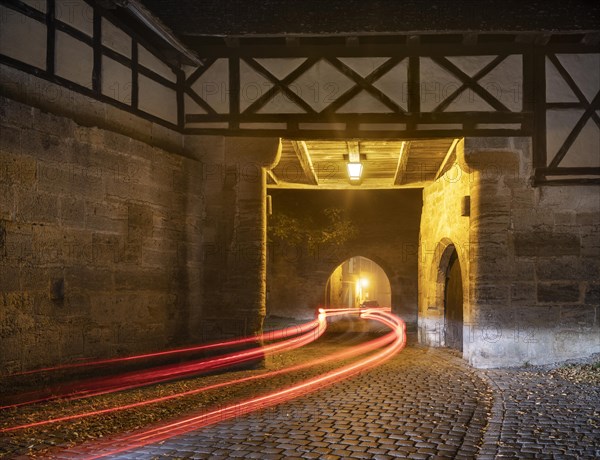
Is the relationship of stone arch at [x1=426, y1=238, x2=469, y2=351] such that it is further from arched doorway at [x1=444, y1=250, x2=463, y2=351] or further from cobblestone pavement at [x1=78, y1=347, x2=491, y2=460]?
cobblestone pavement at [x1=78, y1=347, x2=491, y2=460]

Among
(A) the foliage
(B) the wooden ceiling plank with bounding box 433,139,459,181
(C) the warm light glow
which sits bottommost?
(A) the foliage

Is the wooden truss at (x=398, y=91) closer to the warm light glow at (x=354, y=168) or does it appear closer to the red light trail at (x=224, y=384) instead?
the warm light glow at (x=354, y=168)

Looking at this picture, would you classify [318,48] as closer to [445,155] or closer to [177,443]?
[445,155]

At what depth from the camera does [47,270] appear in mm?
6500

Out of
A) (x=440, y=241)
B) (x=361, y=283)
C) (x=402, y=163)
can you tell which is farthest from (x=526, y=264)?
(x=361, y=283)

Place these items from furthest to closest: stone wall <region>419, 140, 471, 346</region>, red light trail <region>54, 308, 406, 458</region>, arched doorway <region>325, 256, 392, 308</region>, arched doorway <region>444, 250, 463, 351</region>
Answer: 1. arched doorway <region>325, 256, 392, 308</region>
2. arched doorway <region>444, 250, 463, 351</region>
3. stone wall <region>419, 140, 471, 346</region>
4. red light trail <region>54, 308, 406, 458</region>

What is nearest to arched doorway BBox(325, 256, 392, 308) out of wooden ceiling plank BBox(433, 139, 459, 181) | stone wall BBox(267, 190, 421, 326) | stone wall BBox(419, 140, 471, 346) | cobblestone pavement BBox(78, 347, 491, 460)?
stone wall BBox(267, 190, 421, 326)

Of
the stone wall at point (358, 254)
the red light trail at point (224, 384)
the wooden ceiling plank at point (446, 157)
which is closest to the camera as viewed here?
the red light trail at point (224, 384)

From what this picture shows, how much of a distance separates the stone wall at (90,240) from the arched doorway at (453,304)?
17.1 ft

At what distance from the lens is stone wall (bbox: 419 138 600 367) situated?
8.99 meters

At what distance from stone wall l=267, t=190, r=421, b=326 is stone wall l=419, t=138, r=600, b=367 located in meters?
11.0

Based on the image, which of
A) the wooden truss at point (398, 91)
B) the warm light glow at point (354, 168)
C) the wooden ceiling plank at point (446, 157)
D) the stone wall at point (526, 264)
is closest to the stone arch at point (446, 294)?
the wooden ceiling plank at point (446, 157)

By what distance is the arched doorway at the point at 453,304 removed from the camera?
1162 centimetres

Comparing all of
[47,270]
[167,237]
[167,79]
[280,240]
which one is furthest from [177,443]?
[280,240]
